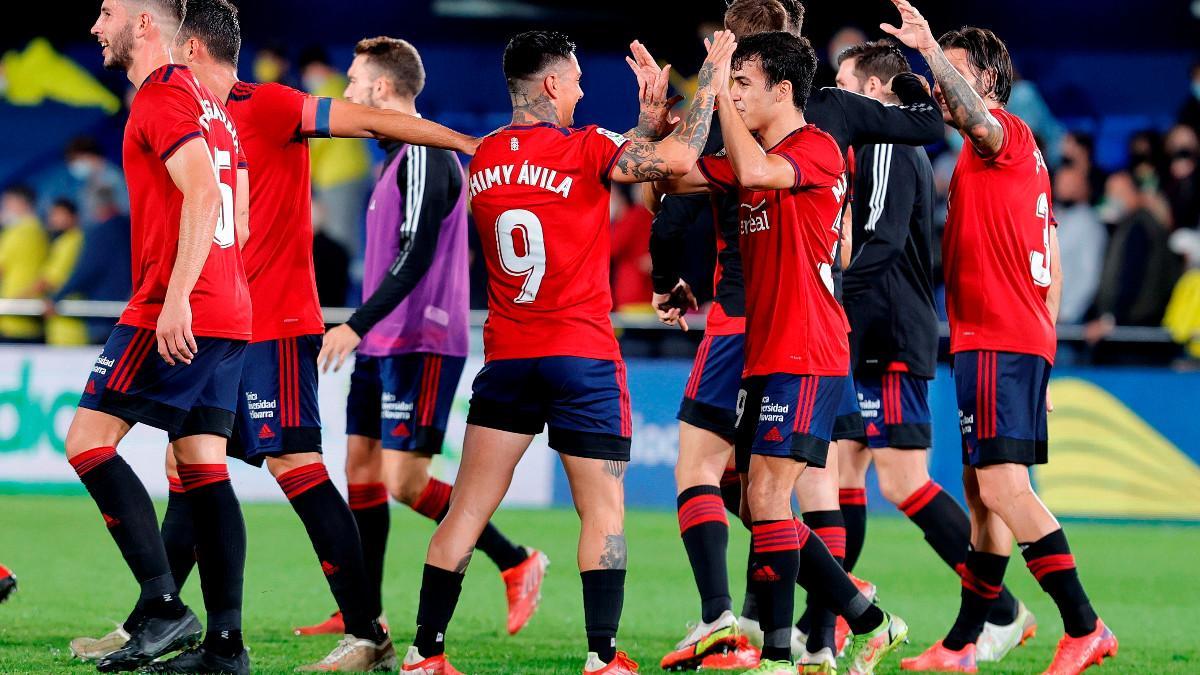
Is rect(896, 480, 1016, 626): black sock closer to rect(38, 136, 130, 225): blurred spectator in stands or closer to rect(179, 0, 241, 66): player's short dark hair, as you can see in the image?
rect(179, 0, 241, 66): player's short dark hair

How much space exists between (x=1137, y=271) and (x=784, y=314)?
868cm

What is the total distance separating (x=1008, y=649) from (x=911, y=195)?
2.03 meters

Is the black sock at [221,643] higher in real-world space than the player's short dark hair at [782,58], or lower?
lower

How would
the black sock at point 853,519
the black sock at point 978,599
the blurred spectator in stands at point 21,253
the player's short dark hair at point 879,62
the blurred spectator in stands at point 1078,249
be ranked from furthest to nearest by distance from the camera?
1. the blurred spectator in stands at point 21,253
2. the blurred spectator in stands at point 1078,249
3. the black sock at point 853,519
4. the player's short dark hair at point 879,62
5. the black sock at point 978,599

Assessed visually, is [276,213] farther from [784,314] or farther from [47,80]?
[47,80]

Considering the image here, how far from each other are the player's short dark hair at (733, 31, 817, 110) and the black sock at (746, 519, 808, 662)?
1.52 m

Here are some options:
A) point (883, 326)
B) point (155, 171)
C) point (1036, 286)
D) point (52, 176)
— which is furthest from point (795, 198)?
point (52, 176)

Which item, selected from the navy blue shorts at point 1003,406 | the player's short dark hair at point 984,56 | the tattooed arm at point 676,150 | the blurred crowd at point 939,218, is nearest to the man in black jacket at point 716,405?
the player's short dark hair at point 984,56

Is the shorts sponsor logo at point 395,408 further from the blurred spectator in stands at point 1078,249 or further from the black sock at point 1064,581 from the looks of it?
the blurred spectator in stands at point 1078,249

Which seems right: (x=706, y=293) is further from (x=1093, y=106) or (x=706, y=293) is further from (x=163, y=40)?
(x=1093, y=106)

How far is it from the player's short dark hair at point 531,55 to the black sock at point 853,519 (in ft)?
8.85

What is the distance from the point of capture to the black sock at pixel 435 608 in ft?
17.7

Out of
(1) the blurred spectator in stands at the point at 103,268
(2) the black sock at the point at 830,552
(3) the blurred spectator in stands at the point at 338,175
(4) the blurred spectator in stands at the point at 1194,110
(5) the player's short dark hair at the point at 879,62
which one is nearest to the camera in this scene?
(2) the black sock at the point at 830,552

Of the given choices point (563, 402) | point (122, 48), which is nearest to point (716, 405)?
point (563, 402)
